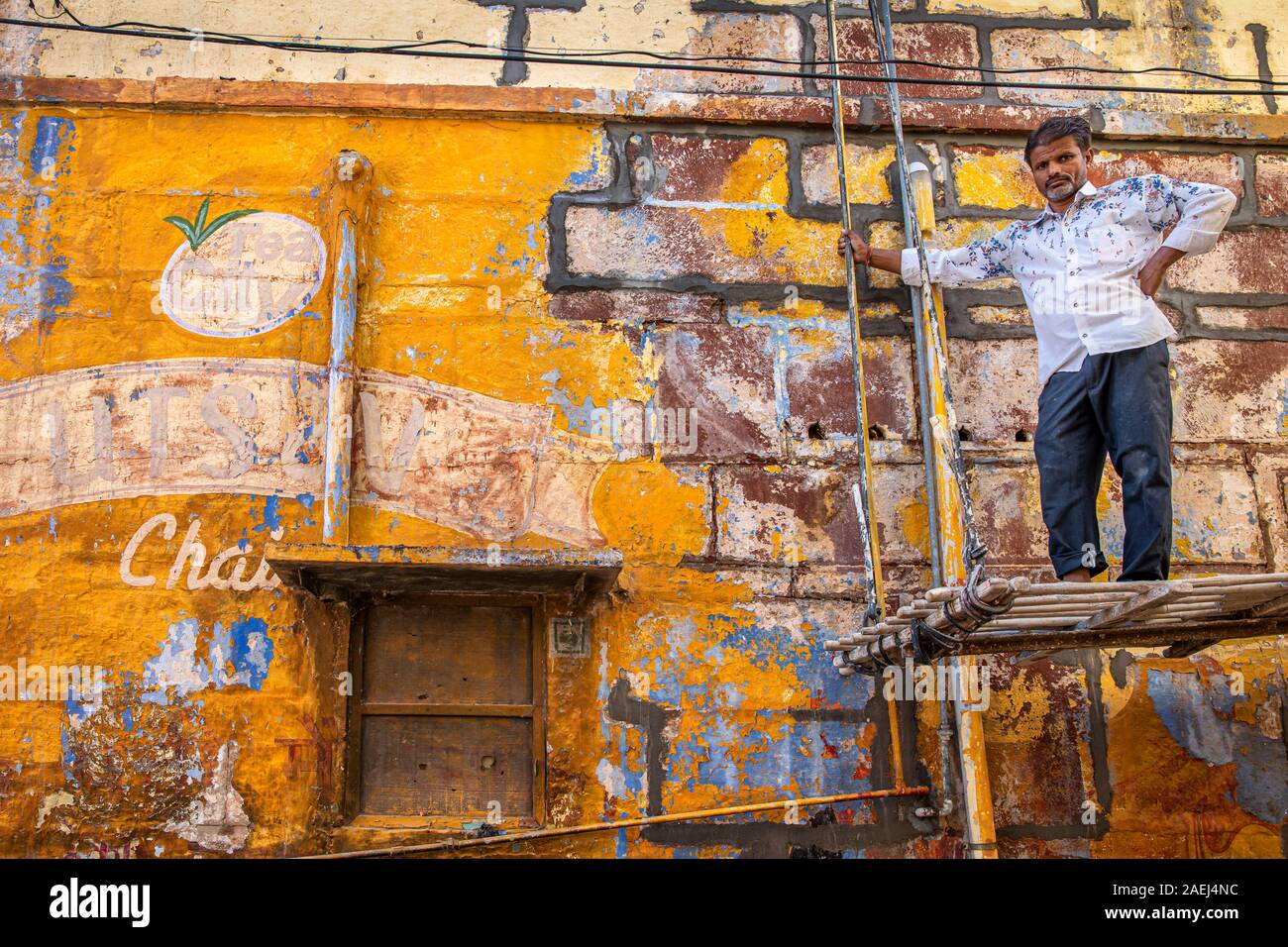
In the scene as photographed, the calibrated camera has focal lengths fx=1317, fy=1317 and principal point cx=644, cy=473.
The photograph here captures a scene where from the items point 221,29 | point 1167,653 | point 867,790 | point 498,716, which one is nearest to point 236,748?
point 498,716

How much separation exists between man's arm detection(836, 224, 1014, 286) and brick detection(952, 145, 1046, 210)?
0.35 meters

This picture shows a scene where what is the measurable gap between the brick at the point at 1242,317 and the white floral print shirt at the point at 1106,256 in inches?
37.8

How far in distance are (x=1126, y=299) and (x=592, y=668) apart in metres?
2.12

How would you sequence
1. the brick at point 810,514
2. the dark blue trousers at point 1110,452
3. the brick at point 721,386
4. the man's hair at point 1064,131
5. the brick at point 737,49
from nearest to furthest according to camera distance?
the dark blue trousers at point 1110,452
the man's hair at point 1064,131
the brick at point 810,514
the brick at point 721,386
the brick at point 737,49

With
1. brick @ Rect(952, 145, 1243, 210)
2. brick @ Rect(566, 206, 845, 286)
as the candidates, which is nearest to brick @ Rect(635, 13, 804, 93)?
brick @ Rect(566, 206, 845, 286)

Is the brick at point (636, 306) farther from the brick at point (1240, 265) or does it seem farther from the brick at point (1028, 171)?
the brick at point (1240, 265)

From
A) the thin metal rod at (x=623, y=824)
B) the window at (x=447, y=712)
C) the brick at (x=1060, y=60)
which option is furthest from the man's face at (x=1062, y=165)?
the window at (x=447, y=712)

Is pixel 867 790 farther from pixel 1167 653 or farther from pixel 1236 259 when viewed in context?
pixel 1236 259

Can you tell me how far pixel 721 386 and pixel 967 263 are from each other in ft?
3.22

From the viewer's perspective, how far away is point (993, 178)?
521 cm

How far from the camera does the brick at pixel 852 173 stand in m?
5.15

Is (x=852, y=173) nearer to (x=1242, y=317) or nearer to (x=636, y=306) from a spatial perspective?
(x=636, y=306)

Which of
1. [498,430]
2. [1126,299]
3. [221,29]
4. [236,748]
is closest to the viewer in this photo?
[1126,299]

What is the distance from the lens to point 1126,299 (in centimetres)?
409
